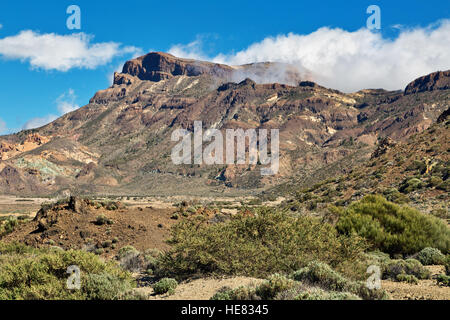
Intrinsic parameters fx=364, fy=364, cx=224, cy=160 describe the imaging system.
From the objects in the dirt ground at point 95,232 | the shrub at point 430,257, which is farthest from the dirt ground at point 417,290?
the dirt ground at point 95,232

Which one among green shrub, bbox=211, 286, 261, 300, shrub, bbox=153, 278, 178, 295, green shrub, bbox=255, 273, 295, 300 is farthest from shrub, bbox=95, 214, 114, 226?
green shrub, bbox=255, 273, 295, 300

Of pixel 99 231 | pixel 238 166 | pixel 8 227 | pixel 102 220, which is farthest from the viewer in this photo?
pixel 238 166

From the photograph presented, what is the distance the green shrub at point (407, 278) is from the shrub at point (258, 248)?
1.24 metres

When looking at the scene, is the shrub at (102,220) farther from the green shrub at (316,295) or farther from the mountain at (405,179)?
the mountain at (405,179)

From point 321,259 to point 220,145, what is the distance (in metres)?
142

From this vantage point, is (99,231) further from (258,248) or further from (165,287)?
(258,248)

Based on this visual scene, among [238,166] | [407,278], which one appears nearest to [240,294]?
[407,278]

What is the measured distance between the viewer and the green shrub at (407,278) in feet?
34.8

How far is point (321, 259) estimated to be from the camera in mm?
10680

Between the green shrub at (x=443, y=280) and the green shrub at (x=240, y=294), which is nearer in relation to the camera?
the green shrub at (x=240, y=294)

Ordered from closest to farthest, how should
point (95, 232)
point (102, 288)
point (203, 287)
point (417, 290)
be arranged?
point (102, 288)
point (417, 290)
point (203, 287)
point (95, 232)

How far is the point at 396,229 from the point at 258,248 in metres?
8.11

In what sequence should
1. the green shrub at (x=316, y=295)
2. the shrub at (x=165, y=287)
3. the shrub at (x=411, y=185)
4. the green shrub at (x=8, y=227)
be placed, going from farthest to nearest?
the shrub at (x=411, y=185) → the green shrub at (x=8, y=227) → the shrub at (x=165, y=287) → the green shrub at (x=316, y=295)

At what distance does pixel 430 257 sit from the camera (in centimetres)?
1326
